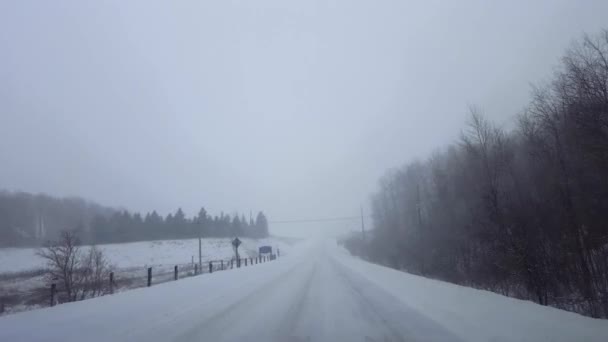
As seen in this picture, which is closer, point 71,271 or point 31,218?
point 71,271

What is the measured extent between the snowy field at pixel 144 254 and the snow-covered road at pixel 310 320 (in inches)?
1622

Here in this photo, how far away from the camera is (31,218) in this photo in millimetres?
58844

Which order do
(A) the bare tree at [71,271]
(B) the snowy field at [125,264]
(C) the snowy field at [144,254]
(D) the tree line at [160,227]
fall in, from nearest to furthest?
(A) the bare tree at [71,271], (B) the snowy field at [125,264], (C) the snowy field at [144,254], (D) the tree line at [160,227]

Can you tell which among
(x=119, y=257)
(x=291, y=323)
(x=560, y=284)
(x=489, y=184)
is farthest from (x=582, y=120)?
(x=119, y=257)

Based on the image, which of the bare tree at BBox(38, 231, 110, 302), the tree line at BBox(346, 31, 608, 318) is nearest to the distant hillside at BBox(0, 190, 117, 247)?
the bare tree at BBox(38, 231, 110, 302)

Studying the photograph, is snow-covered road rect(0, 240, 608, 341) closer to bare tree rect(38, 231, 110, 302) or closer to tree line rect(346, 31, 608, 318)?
tree line rect(346, 31, 608, 318)

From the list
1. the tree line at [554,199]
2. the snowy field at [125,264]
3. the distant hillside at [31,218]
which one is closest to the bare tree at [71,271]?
the snowy field at [125,264]

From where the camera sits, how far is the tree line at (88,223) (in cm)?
5316

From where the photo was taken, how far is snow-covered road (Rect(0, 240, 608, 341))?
5766 mm

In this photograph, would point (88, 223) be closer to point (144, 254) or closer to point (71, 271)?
point (144, 254)

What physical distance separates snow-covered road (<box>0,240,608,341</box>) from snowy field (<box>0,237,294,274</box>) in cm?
4120

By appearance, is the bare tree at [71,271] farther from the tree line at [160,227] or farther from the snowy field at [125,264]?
the tree line at [160,227]

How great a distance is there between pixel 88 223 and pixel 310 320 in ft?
267

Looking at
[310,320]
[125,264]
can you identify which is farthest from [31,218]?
[310,320]
